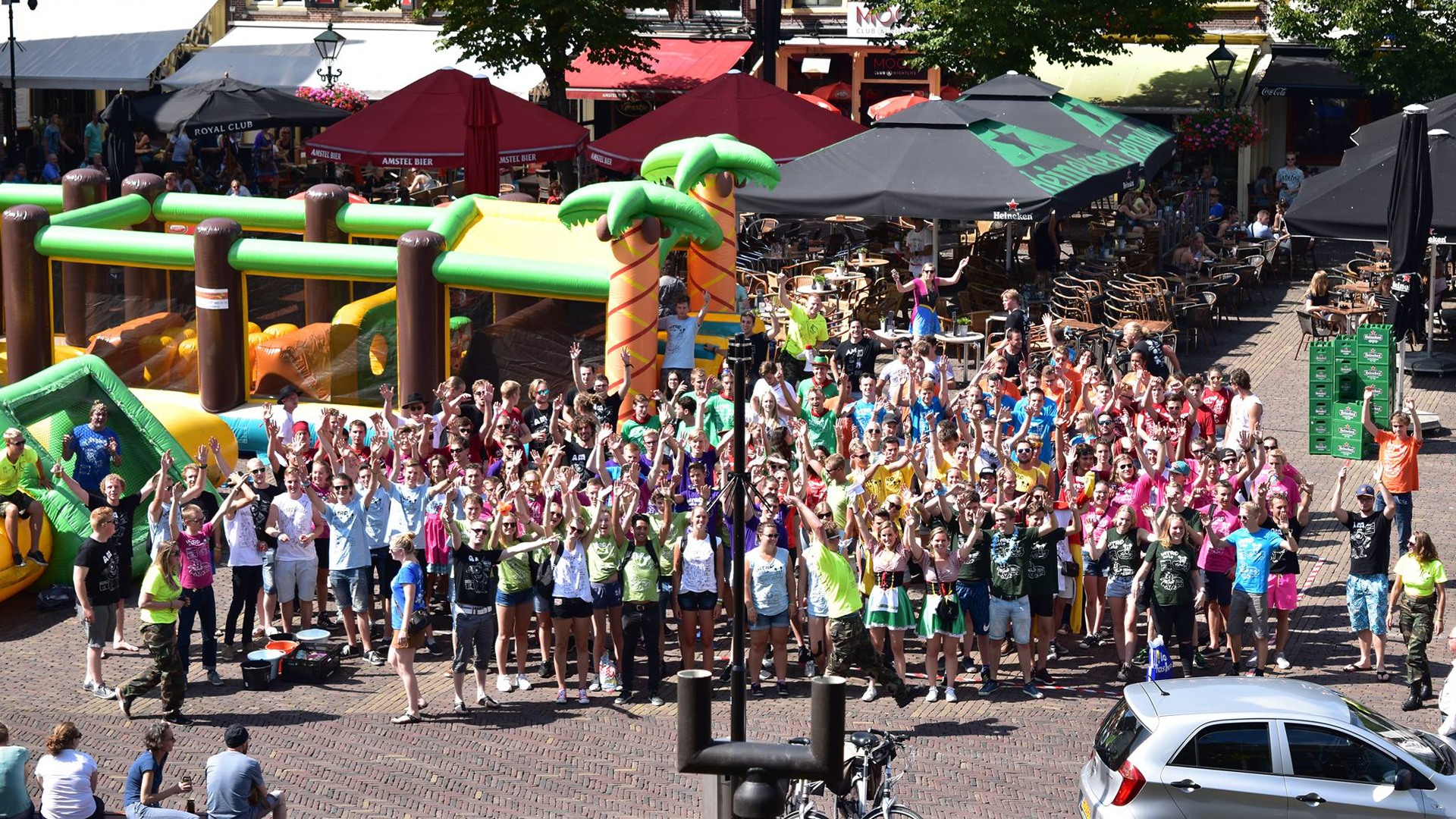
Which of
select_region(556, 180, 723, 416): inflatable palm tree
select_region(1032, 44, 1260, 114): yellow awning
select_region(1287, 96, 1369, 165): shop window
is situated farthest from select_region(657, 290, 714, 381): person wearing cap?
select_region(1287, 96, 1369, 165): shop window

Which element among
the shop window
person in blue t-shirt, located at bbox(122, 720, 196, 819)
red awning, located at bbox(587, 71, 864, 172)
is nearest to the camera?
person in blue t-shirt, located at bbox(122, 720, 196, 819)

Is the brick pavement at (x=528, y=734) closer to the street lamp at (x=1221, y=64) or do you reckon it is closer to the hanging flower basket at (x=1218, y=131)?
the hanging flower basket at (x=1218, y=131)

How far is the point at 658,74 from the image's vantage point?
37156 mm

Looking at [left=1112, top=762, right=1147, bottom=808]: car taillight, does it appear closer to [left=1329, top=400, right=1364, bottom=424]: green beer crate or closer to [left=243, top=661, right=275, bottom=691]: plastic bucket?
[left=243, top=661, right=275, bottom=691]: plastic bucket

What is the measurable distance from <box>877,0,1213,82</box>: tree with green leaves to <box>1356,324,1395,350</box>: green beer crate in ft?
38.1

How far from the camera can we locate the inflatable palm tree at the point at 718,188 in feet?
63.0

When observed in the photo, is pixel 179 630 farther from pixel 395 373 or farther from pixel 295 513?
pixel 395 373

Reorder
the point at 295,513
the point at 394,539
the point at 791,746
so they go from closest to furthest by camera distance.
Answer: the point at 791,746, the point at 394,539, the point at 295,513

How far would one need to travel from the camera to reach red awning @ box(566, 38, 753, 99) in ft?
120

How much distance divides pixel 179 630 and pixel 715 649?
4.03m

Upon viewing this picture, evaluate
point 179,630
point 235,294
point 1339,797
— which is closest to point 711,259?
point 235,294

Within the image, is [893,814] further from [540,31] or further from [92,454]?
[540,31]

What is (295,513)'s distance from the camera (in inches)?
559

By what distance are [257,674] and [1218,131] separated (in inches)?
841
